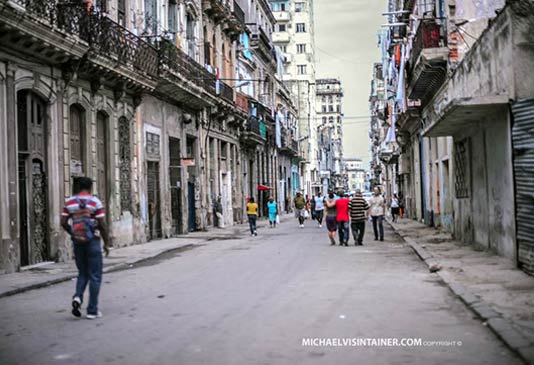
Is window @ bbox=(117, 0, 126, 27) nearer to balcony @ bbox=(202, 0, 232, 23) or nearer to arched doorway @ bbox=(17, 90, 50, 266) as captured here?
arched doorway @ bbox=(17, 90, 50, 266)

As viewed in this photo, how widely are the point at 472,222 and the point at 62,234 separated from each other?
10.0m

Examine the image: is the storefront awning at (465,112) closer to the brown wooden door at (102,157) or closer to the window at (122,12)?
the brown wooden door at (102,157)

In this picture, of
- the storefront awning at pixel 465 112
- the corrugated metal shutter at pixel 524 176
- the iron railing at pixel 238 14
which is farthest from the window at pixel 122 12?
the iron railing at pixel 238 14

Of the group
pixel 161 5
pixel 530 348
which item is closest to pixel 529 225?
pixel 530 348

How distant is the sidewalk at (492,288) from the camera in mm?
7109

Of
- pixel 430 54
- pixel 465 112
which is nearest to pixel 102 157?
pixel 430 54

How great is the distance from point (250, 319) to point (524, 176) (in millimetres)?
6032

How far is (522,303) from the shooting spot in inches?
350

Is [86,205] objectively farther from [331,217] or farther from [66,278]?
[331,217]

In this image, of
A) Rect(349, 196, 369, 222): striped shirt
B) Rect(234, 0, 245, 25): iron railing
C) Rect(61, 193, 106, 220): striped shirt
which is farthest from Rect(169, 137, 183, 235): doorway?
Rect(61, 193, 106, 220): striped shirt

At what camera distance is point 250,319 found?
8398 mm

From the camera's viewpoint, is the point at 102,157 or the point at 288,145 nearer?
the point at 102,157

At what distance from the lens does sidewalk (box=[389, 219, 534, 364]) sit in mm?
7109

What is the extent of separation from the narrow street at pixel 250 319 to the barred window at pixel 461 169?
17.3 feet
